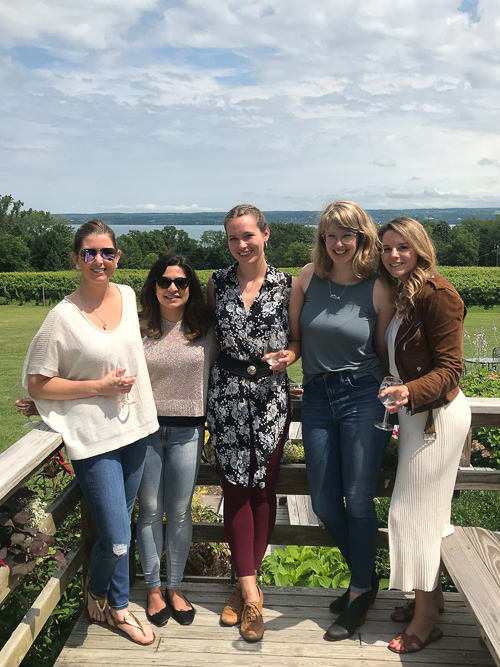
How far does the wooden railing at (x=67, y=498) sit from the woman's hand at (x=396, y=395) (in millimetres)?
543

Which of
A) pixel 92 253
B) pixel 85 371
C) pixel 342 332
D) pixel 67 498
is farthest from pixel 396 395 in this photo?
pixel 67 498

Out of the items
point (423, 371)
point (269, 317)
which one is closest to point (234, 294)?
point (269, 317)

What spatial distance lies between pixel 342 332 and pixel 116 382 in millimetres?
1008

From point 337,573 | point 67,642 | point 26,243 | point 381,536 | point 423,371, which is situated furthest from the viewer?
point 26,243

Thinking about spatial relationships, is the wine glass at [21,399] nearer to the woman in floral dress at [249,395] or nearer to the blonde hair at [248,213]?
the woman in floral dress at [249,395]

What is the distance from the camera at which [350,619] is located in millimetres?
2805

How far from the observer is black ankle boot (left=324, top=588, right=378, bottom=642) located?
2.76m

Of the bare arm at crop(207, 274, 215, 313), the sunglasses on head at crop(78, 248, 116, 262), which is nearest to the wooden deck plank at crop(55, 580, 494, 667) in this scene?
the bare arm at crop(207, 274, 215, 313)

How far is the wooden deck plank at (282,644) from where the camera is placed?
8.61 ft

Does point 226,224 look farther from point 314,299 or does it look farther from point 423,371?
point 423,371

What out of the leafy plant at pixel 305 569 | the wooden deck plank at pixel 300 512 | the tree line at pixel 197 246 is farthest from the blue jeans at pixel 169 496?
the tree line at pixel 197 246

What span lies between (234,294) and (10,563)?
4.80ft

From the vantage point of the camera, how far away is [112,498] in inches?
102

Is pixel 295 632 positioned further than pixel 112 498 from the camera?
Yes
